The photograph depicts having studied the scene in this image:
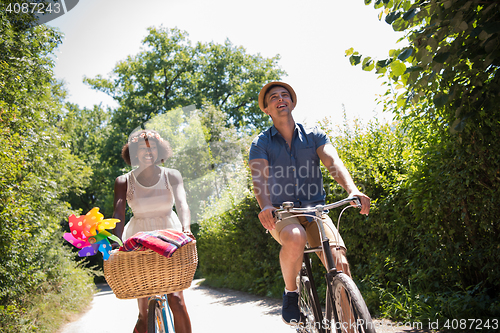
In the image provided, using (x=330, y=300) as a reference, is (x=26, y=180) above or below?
above

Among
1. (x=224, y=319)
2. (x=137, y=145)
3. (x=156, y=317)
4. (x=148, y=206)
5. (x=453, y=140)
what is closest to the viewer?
(x=156, y=317)

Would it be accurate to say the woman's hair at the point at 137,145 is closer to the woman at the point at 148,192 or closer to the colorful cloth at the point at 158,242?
the woman at the point at 148,192

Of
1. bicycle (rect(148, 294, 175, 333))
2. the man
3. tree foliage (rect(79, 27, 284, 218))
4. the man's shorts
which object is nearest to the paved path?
the man's shorts

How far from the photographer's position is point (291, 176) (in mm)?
3211

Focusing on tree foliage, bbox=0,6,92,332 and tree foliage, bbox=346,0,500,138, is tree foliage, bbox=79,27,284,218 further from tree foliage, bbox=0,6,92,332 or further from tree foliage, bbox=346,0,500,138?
tree foliage, bbox=346,0,500,138

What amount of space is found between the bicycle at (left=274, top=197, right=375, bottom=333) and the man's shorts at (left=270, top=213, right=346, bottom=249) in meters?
0.12

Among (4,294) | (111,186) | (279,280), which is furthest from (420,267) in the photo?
(111,186)

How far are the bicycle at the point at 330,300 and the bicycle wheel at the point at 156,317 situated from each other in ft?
3.43

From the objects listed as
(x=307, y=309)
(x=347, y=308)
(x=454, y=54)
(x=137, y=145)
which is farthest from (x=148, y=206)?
(x=454, y=54)

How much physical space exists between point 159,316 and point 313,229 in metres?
1.38

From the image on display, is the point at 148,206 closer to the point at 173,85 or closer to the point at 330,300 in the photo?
the point at 330,300

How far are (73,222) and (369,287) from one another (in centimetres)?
427

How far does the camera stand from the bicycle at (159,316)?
2.87 m

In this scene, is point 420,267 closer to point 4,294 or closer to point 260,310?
point 260,310
